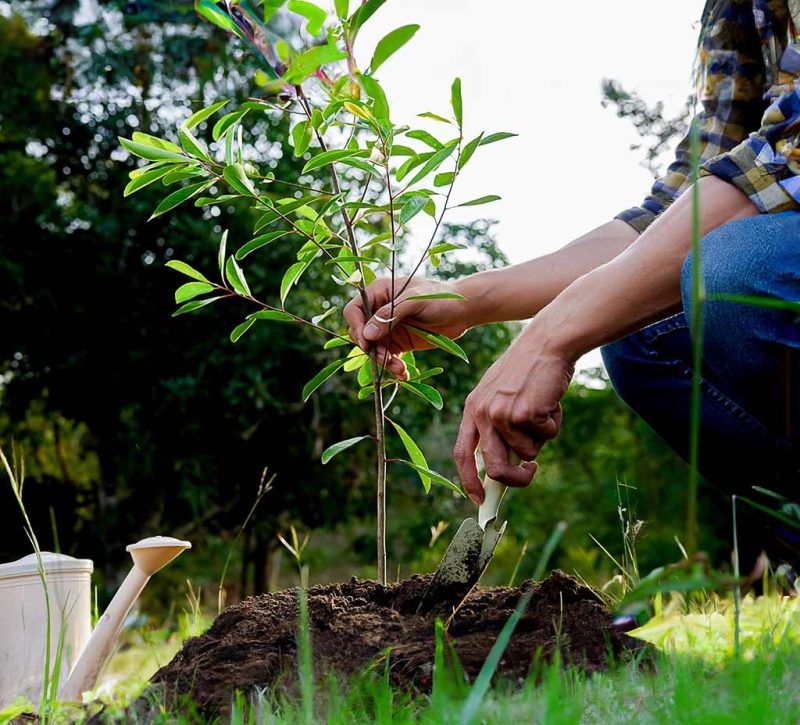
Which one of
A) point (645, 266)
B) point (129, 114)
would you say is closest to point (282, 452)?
point (129, 114)

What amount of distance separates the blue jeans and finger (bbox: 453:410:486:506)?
0.42 meters

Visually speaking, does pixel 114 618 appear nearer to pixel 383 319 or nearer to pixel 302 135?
pixel 383 319

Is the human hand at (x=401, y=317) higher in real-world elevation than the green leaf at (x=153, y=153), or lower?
lower

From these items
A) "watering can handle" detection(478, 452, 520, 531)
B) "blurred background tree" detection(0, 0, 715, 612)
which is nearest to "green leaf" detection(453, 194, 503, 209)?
"watering can handle" detection(478, 452, 520, 531)

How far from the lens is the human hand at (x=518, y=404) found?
4.68 ft

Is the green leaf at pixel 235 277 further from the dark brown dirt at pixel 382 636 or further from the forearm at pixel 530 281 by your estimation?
the dark brown dirt at pixel 382 636

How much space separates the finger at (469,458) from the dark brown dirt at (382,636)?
19 centimetres

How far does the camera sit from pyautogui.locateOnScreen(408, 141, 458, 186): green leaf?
1.53 m

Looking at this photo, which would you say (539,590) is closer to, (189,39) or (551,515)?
(189,39)

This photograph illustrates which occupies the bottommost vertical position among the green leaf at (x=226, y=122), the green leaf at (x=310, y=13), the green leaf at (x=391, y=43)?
the green leaf at (x=226, y=122)

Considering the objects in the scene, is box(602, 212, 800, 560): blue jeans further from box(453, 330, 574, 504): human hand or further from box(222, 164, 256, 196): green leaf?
box(222, 164, 256, 196): green leaf

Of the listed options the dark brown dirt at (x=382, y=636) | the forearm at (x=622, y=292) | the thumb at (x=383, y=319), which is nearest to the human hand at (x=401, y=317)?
the thumb at (x=383, y=319)

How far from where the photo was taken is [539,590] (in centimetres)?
152

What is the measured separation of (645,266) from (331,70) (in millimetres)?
828
